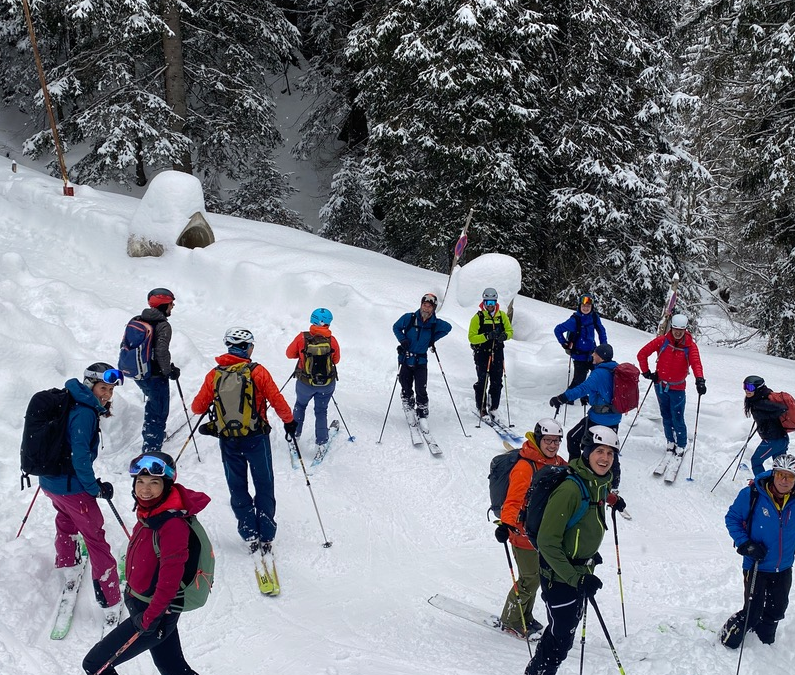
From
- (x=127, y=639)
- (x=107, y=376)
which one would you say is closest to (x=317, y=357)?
(x=107, y=376)

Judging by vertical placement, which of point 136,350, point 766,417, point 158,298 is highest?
point 766,417

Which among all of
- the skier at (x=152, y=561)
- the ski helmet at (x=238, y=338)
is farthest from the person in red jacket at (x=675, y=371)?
the skier at (x=152, y=561)

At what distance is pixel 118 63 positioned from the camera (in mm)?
15492

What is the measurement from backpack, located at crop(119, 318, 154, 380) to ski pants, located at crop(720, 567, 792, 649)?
5.97 m

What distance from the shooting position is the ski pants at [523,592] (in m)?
Answer: 4.74

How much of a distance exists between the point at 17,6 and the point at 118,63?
9.05ft

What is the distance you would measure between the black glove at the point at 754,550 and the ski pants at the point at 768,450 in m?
2.38

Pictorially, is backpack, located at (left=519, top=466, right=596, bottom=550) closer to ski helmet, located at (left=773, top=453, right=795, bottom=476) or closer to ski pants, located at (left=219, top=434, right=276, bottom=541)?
ski helmet, located at (left=773, top=453, right=795, bottom=476)

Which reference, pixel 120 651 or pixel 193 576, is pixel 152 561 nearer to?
pixel 193 576

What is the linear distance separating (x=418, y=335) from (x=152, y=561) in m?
5.17

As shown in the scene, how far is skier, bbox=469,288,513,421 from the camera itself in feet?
27.8

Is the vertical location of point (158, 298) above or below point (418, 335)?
below

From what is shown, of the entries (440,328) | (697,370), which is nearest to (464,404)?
(440,328)

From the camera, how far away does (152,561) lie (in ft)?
11.5
